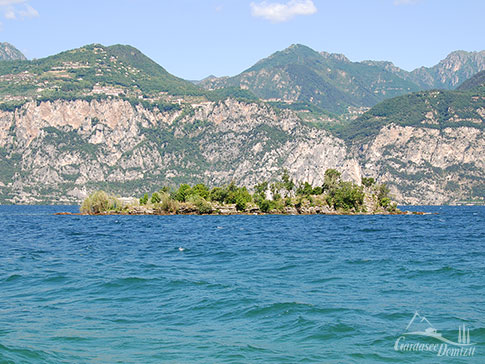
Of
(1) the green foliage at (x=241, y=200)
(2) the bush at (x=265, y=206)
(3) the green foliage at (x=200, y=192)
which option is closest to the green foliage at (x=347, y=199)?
(2) the bush at (x=265, y=206)

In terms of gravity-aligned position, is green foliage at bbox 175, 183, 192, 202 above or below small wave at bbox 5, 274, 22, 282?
below

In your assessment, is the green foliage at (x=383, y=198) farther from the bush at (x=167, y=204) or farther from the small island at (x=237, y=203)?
the bush at (x=167, y=204)

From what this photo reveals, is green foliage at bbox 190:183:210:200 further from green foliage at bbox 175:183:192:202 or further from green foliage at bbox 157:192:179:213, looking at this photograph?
green foliage at bbox 157:192:179:213

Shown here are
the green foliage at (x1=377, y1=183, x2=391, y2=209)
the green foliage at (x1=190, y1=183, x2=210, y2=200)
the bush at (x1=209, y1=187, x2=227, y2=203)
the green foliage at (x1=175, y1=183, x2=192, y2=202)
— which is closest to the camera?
A: the green foliage at (x1=175, y1=183, x2=192, y2=202)

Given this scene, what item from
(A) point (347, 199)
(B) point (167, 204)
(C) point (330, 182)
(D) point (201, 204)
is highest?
(C) point (330, 182)

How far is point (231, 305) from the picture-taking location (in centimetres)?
2805

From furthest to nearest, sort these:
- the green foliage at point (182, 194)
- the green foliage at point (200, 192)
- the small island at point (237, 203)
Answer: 1. the green foliage at point (200, 192)
2. the green foliage at point (182, 194)
3. the small island at point (237, 203)

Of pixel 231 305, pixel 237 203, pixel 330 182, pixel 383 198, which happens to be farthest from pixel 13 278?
pixel 383 198

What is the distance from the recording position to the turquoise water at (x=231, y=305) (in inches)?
824

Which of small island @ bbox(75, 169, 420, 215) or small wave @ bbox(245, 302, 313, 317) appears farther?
small island @ bbox(75, 169, 420, 215)

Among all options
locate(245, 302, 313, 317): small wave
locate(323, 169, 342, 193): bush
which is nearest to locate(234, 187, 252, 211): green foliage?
locate(323, 169, 342, 193): bush

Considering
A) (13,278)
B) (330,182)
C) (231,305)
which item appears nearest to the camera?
(231,305)

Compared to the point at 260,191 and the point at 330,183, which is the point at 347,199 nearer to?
the point at 330,183

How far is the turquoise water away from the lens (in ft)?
68.7
